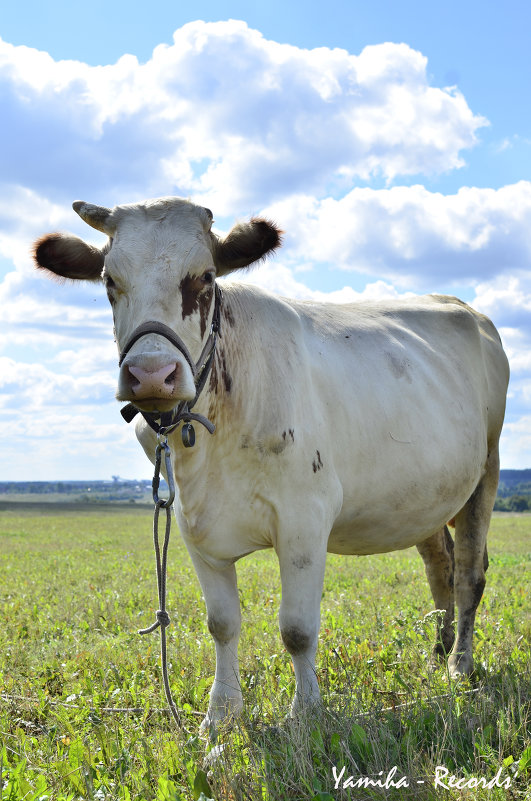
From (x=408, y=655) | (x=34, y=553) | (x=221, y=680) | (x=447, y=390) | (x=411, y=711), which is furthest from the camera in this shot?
(x=34, y=553)

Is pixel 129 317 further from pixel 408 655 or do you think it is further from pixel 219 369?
pixel 408 655

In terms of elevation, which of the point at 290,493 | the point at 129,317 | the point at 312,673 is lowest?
the point at 312,673

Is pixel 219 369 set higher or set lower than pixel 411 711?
higher

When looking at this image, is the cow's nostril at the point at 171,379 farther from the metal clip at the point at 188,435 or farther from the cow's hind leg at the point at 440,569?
the cow's hind leg at the point at 440,569

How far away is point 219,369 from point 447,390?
242 centimetres

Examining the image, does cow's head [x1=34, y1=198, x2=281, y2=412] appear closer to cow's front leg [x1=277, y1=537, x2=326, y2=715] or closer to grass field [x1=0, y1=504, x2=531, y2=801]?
cow's front leg [x1=277, y1=537, x2=326, y2=715]

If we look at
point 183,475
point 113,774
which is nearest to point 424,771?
point 113,774

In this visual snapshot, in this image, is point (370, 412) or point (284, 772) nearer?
point (284, 772)

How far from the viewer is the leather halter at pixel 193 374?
11.9ft

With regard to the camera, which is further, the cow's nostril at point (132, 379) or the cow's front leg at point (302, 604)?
the cow's front leg at point (302, 604)

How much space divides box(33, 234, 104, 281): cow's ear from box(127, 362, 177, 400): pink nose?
1327 mm

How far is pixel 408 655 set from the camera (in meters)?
5.48

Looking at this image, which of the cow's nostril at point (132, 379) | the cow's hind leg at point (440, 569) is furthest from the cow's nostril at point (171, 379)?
the cow's hind leg at point (440, 569)

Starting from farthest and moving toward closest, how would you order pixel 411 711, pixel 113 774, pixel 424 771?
pixel 411 711, pixel 113 774, pixel 424 771
